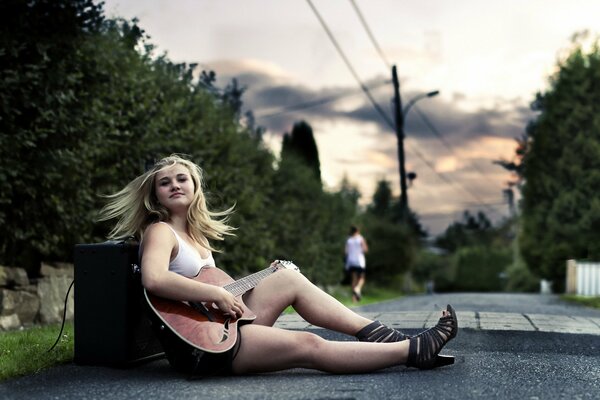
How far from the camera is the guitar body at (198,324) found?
3.99 meters

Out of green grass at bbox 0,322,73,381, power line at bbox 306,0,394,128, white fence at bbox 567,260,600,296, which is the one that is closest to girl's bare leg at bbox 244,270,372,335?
green grass at bbox 0,322,73,381

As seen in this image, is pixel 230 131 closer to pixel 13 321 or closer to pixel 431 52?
pixel 13 321

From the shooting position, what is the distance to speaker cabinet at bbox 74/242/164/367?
4.56 meters

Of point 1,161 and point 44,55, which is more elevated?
point 44,55

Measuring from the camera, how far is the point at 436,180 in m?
38.5

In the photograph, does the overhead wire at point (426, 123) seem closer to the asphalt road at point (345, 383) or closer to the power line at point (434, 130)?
the power line at point (434, 130)

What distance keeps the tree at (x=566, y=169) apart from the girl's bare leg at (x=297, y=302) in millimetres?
23602

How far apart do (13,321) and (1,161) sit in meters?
1.96

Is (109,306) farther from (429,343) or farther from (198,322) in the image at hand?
(429,343)

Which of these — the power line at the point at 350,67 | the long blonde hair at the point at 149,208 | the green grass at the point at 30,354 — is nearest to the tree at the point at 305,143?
the power line at the point at 350,67

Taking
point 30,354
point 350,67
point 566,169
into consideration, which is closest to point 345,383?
point 30,354

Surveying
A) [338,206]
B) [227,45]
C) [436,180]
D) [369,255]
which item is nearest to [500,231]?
[436,180]

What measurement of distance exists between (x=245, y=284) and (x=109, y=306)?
0.83 metres

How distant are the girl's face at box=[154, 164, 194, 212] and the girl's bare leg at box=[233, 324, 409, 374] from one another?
852mm
